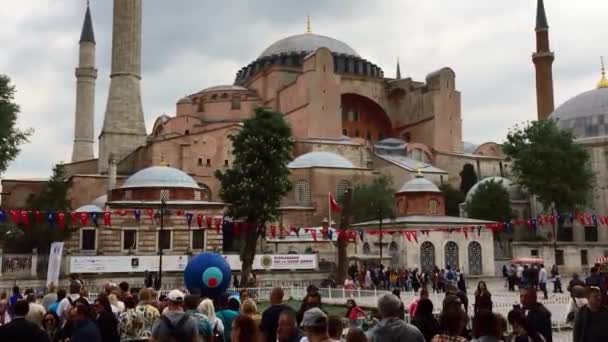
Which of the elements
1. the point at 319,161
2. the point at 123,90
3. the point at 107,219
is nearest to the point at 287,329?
the point at 107,219

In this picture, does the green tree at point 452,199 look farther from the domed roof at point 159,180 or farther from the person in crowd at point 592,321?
the person in crowd at point 592,321

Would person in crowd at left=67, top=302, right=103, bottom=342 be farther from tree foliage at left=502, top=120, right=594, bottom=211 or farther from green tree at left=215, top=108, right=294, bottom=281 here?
tree foliage at left=502, top=120, right=594, bottom=211

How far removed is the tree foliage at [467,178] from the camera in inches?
1603

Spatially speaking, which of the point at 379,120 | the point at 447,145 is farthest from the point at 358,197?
the point at 379,120

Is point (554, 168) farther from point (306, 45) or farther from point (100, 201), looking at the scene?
point (306, 45)

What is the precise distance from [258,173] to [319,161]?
13206 mm

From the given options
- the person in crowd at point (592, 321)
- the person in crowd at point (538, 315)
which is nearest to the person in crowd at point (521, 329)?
the person in crowd at point (592, 321)

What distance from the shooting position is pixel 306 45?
51.3m

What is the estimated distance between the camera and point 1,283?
19734mm

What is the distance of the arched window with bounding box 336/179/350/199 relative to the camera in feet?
116

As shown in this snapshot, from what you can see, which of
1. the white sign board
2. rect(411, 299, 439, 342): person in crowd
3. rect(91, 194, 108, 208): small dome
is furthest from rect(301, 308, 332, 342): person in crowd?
rect(91, 194, 108, 208): small dome

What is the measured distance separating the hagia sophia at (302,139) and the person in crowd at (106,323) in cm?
1891

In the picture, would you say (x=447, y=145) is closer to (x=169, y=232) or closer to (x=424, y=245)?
(x=424, y=245)

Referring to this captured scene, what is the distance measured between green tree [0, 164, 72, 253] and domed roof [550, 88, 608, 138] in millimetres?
25236
